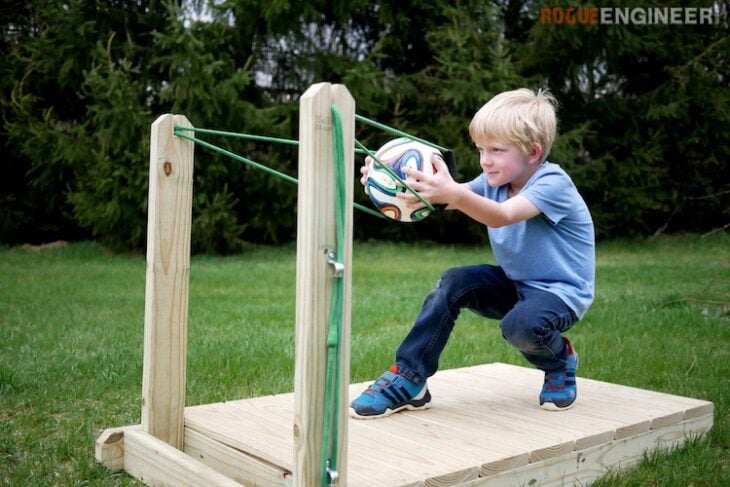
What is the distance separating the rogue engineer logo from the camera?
440 inches

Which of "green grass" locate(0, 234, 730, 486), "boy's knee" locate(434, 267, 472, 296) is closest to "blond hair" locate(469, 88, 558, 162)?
"boy's knee" locate(434, 267, 472, 296)

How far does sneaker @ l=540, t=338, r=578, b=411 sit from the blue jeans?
0.11 feet

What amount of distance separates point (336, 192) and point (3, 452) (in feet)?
5.37

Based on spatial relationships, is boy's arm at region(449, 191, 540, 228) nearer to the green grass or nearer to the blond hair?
the blond hair

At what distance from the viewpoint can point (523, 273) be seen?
2830 millimetres

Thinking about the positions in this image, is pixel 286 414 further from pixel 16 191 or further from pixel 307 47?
pixel 16 191

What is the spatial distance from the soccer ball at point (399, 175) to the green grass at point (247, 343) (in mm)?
1055

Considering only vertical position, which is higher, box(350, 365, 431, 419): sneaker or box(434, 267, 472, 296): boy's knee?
box(434, 267, 472, 296): boy's knee

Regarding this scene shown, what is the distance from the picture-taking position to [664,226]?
1234 cm

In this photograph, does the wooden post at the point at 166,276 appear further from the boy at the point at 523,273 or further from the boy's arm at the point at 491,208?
the boy's arm at the point at 491,208

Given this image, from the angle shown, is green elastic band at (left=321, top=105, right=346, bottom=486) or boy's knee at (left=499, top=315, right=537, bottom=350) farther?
boy's knee at (left=499, top=315, right=537, bottom=350)

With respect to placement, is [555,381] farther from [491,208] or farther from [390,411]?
[491,208]

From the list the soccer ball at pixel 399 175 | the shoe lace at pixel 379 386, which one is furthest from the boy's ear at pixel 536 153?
the shoe lace at pixel 379 386

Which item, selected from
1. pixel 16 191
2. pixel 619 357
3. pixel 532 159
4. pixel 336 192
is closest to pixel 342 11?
pixel 16 191
